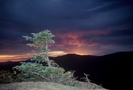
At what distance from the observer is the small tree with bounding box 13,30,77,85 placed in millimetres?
14866

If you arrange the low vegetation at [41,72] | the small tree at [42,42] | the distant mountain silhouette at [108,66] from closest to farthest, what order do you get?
the low vegetation at [41,72]
the small tree at [42,42]
the distant mountain silhouette at [108,66]

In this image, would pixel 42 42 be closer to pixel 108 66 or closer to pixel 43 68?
pixel 43 68

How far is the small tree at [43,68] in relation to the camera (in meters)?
14.9

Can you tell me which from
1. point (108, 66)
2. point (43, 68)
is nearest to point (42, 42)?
point (43, 68)

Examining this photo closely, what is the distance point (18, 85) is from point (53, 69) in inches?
179

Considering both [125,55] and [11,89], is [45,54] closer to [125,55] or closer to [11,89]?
[11,89]

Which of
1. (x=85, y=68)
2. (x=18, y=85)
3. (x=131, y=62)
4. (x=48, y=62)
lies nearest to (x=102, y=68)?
(x=85, y=68)

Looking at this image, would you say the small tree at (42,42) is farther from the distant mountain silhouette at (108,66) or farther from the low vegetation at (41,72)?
the distant mountain silhouette at (108,66)

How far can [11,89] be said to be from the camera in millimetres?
10109

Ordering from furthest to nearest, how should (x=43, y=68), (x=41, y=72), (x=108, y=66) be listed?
(x=108, y=66) < (x=43, y=68) < (x=41, y=72)

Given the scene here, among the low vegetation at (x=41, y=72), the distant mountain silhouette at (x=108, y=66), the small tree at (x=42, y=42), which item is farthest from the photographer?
the distant mountain silhouette at (x=108, y=66)

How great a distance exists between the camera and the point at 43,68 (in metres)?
15.9

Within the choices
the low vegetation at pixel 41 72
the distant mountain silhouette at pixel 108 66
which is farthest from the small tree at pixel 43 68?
the distant mountain silhouette at pixel 108 66

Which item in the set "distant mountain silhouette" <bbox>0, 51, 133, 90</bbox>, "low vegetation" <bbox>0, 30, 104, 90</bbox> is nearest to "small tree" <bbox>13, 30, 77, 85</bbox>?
"low vegetation" <bbox>0, 30, 104, 90</bbox>
